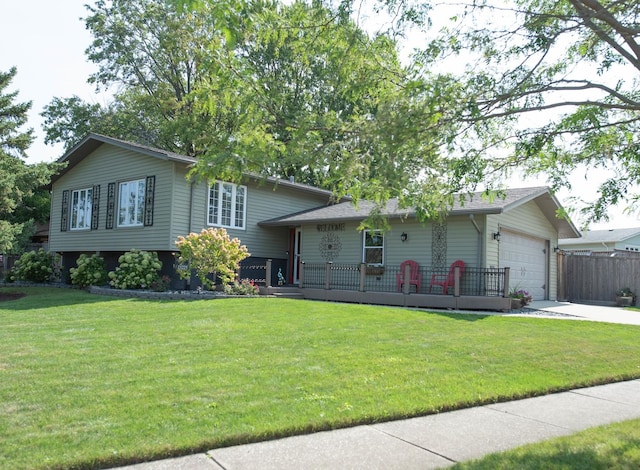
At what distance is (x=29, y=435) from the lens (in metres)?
3.93

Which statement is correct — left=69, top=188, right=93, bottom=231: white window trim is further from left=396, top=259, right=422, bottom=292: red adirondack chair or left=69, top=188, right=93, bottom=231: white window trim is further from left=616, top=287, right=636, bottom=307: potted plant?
left=616, top=287, right=636, bottom=307: potted plant

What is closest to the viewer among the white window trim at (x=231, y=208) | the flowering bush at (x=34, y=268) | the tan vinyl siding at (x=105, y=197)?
the tan vinyl siding at (x=105, y=197)

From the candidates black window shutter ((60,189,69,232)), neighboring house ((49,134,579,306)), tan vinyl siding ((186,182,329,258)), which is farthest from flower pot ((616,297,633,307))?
black window shutter ((60,189,69,232))

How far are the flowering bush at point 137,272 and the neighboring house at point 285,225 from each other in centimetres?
83

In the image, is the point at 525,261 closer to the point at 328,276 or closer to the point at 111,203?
the point at 328,276

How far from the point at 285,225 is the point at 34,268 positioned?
386 inches

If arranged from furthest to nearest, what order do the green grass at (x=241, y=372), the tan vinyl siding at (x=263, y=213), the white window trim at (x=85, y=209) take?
the white window trim at (x=85, y=209), the tan vinyl siding at (x=263, y=213), the green grass at (x=241, y=372)

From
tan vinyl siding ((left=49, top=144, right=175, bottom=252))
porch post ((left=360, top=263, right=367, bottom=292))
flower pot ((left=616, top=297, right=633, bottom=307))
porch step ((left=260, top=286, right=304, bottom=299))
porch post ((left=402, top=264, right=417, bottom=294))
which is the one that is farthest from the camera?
flower pot ((left=616, top=297, right=633, bottom=307))

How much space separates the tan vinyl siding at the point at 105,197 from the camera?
55.7ft

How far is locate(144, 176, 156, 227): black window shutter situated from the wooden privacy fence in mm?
15443

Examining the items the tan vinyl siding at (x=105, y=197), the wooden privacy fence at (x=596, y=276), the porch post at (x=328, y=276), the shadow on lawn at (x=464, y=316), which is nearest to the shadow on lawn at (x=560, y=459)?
the shadow on lawn at (x=464, y=316)

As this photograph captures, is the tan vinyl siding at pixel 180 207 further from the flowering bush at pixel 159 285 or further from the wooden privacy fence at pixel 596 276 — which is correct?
the wooden privacy fence at pixel 596 276

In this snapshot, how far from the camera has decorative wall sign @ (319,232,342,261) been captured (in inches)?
721

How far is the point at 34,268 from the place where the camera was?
65.3 ft
